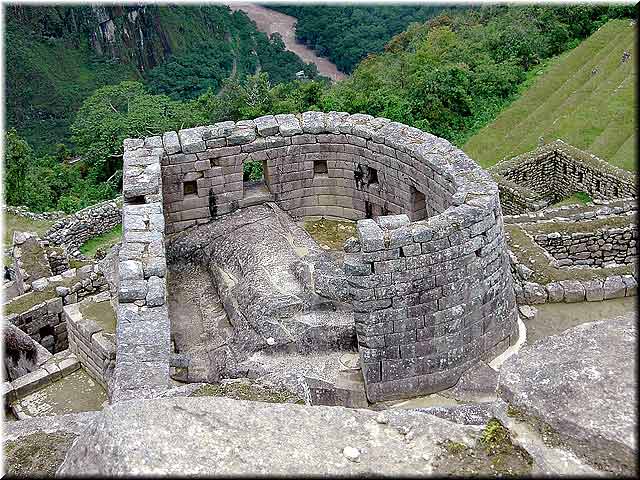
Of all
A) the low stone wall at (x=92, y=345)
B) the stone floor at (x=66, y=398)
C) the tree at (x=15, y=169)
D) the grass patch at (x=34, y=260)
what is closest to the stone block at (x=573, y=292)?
the low stone wall at (x=92, y=345)

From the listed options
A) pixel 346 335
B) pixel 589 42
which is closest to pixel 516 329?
pixel 346 335

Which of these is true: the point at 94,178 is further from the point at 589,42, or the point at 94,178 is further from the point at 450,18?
the point at 450,18

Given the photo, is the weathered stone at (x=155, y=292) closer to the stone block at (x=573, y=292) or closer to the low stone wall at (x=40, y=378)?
the low stone wall at (x=40, y=378)

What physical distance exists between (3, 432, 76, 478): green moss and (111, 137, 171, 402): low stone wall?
103 centimetres

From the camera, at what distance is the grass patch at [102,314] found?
44.6 ft

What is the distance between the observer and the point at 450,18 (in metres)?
55.9

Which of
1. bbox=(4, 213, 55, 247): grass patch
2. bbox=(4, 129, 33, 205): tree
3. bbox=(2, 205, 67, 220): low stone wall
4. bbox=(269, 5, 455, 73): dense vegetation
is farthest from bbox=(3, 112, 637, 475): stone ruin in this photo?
bbox=(269, 5, 455, 73): dense vegetation

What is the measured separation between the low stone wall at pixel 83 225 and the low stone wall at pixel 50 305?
20.4 feet

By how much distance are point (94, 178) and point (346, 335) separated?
835 inches

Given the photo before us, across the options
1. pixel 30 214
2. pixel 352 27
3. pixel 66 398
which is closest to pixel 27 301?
pixel 66 398

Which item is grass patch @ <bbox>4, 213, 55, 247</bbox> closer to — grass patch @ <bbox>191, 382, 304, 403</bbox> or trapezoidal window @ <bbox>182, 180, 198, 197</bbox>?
trapezoidal window @ <bbox>182, 180, 198, 197</bbox>

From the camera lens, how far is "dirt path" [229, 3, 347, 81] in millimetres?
70688

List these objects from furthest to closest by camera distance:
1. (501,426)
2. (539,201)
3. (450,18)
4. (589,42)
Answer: (450,18) → (589,42) → (539,201) → (501,426)

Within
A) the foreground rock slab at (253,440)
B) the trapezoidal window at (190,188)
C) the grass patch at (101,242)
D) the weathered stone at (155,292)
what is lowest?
the grass patch at (101,242)
